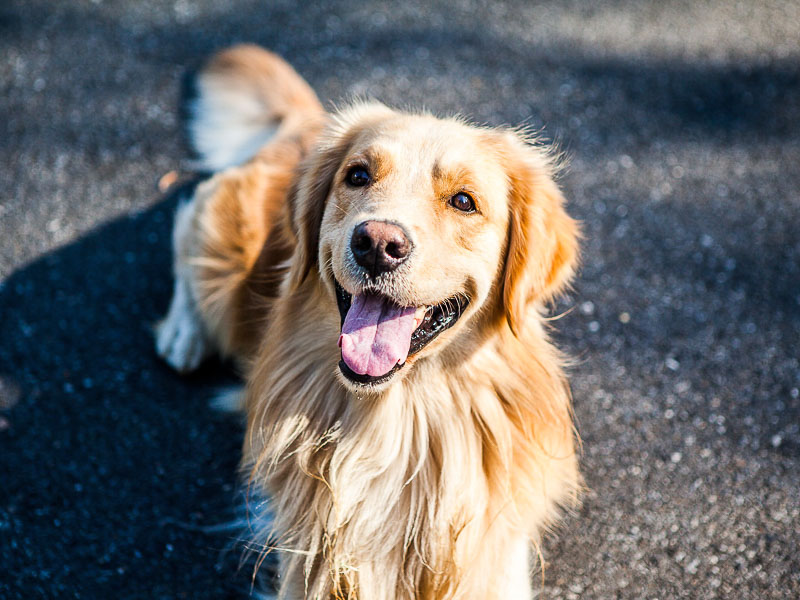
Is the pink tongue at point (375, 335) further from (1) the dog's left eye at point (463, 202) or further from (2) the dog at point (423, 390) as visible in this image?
(1) the dog's left eye at point (463, 202)

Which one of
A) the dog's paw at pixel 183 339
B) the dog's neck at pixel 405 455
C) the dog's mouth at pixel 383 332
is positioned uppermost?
the dog's mouth at pixel 383 332

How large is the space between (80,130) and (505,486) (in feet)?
11.6

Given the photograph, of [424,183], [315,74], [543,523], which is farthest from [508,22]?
[543,523]

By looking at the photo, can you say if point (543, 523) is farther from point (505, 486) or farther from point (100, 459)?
point (100, 459)

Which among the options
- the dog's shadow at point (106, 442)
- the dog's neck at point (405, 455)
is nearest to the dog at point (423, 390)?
the dog's neck at point (405, 455)

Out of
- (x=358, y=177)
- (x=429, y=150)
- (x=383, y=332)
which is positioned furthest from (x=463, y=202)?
(x=383, y=332)

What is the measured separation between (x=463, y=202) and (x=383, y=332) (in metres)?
0.54

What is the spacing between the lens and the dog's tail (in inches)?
153

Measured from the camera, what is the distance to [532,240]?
2338 mm

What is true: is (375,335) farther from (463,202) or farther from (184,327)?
(184,327)

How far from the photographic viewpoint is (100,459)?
2.94 m

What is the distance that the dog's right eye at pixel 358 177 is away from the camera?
7.66ft

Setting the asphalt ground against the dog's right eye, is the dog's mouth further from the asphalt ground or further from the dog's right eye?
the asphalt ground

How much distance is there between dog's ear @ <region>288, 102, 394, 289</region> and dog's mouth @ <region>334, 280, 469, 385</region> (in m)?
0.27
